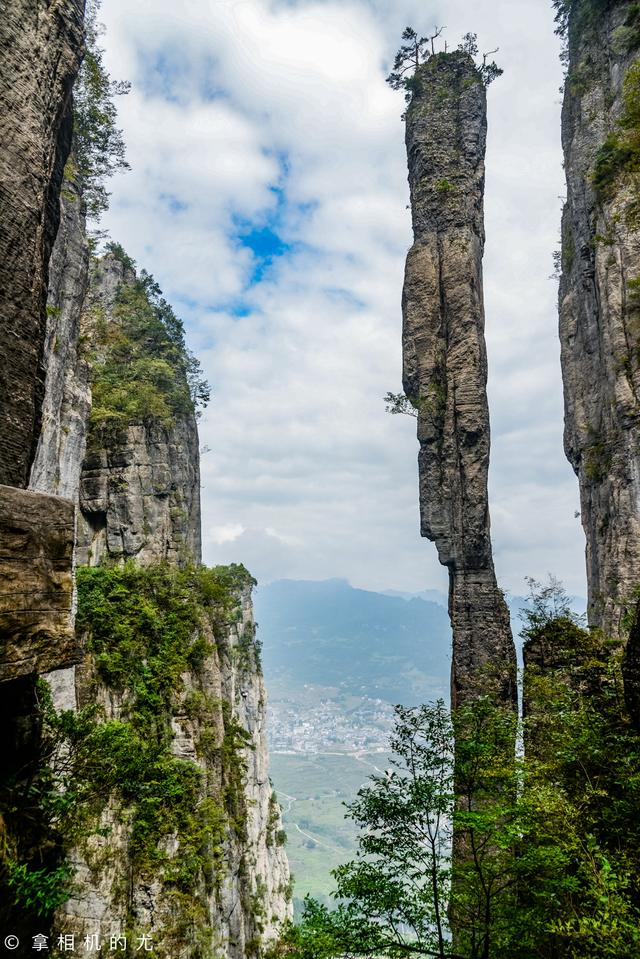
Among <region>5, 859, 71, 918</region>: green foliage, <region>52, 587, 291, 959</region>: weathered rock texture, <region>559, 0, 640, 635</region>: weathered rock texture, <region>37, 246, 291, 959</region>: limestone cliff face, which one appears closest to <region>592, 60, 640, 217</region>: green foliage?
<region>559, 0, 640, 635</region>: weathered rock texture

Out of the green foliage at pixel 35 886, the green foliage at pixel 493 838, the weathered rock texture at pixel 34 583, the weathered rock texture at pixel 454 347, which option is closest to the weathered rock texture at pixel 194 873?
the green foliage at pixel 35 886

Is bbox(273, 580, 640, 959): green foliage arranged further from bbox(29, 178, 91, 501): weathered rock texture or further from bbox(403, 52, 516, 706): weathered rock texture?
bbox(403, 52, 516, 706): weathered rock texture

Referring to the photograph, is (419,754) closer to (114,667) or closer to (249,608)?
(114,667)

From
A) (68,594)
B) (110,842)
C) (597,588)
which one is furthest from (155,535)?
(68,594)

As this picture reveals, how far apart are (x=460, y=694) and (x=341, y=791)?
147935mm

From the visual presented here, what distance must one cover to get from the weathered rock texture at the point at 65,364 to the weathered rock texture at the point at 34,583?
32.3 ft

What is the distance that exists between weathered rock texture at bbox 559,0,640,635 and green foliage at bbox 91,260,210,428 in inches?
808

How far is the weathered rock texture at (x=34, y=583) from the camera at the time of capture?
2.76 meters

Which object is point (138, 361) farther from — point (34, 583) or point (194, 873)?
point (34, 583)

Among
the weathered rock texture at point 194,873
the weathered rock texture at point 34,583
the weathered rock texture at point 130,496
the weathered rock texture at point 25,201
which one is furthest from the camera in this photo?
the weathered rock texture at point 130,496

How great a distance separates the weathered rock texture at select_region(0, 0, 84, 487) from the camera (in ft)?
12.1

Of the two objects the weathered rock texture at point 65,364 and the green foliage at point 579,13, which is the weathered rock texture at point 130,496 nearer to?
the weathered rock texture at point 65,364

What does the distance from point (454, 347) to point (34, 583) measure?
21985 mm

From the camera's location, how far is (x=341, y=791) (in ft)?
475
